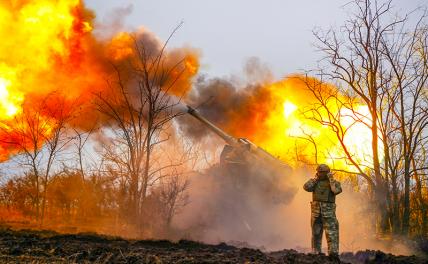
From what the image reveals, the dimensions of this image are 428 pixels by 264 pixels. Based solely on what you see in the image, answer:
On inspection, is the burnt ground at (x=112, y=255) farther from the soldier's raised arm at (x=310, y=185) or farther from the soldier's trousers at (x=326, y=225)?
the soldier's raised arm at (x=310, y=185)

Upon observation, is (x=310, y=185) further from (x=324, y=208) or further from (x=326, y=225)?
(x=326, y=225)

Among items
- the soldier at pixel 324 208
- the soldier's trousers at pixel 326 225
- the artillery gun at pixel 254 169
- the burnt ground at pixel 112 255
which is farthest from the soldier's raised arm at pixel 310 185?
the artillery gun at pixel 254 169

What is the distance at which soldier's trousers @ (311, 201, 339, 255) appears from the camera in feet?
37.6

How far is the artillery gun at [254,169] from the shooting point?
842 inches

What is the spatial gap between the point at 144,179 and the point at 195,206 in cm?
794

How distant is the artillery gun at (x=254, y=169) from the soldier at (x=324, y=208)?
9.28m

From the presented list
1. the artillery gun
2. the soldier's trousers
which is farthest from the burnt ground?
the artillery gun

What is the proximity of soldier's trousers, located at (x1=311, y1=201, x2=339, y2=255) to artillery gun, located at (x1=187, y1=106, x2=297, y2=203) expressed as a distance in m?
9.37

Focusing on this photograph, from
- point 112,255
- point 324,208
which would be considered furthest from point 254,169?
point 112,255

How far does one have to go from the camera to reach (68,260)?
7746 millimetres

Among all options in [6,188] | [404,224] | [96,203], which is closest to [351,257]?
[404,224]

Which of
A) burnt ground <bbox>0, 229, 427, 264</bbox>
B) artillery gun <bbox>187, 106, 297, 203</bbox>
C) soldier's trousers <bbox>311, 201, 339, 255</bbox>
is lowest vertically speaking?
burnt ground <bbox>0, 229, 427, 264</bbox>

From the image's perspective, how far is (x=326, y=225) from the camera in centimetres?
1160

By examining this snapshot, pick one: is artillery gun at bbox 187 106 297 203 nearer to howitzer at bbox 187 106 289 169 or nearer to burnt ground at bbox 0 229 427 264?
howitzer at bbox 187 106 289 169
